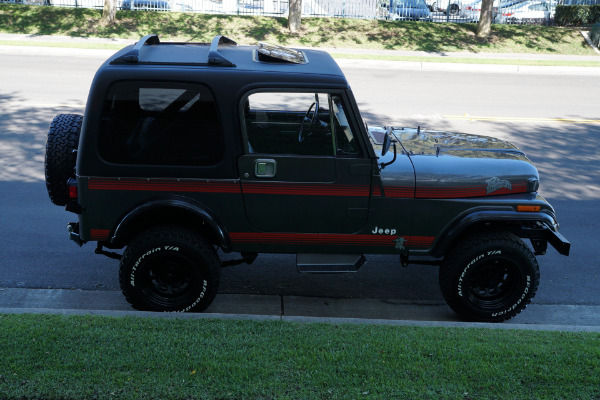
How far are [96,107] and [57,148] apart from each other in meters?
0.59

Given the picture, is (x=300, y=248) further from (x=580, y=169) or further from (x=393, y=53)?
(x=393, y=53)

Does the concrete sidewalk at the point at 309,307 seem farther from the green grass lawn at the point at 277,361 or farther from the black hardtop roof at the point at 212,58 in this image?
the black hardtop roof at the point at 212,58

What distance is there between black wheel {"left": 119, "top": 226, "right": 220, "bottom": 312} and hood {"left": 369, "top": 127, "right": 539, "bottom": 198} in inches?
63.3

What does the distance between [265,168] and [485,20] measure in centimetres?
2115

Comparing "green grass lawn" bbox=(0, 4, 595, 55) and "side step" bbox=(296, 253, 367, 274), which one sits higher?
"green grass lawn" bbox=(0, 4, 595, 55)

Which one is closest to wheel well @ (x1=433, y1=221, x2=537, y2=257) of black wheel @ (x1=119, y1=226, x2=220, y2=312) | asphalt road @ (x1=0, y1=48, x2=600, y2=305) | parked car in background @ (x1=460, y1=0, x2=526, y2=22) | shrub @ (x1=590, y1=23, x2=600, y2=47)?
asphalt road @ (x1=0, y1=48, x2=600, y2=305)

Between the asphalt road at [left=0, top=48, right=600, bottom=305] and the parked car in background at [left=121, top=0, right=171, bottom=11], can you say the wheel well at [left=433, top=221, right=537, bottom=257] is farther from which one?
the parked car in background at [left=121, top=0, right=171, bottom=11]

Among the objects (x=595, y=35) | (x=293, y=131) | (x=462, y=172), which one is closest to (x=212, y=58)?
(x=293, y=131)

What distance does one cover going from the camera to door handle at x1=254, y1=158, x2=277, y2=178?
5012 mm

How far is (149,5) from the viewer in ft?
83.3

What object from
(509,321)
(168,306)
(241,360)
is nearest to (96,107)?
(168,306)

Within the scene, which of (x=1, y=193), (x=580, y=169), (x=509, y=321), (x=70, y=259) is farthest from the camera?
(x=580, y=169)

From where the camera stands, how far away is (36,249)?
6.73 meters

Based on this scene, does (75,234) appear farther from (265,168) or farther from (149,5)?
(149,5)
